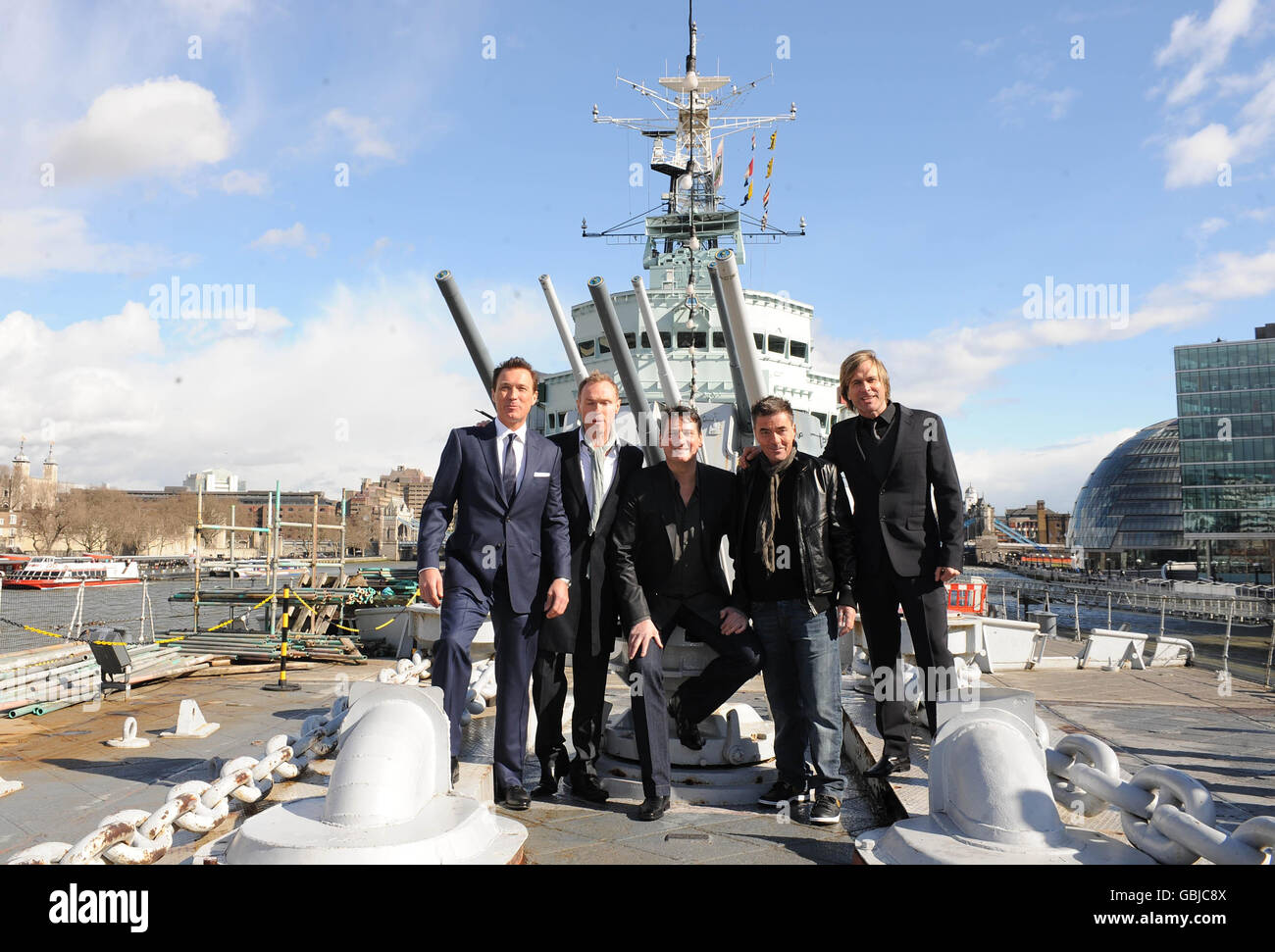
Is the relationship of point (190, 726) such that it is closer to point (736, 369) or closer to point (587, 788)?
point (587, 788)

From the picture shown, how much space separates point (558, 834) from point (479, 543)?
3.21 feet

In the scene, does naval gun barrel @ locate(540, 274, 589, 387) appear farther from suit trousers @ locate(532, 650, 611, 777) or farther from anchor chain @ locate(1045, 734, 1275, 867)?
anchor chain @ locate(1045, 734, 1275, 867)

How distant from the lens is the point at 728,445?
6.29 meters

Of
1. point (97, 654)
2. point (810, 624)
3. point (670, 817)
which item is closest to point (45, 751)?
point (97, 654)

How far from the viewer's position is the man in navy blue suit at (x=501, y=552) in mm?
2748

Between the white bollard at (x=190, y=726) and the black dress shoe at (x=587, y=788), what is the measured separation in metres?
3.69

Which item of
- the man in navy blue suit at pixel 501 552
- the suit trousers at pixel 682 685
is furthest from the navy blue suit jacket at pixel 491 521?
the suit trousers at pixel 682 685

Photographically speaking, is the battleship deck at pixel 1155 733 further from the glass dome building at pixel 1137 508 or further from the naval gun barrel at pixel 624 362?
the glass dome building at pixel 1137 508

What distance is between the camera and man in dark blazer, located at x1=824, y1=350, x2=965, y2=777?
2877 mm

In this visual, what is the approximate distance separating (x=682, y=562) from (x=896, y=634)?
84 cm

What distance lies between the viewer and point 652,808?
2557 millimetres

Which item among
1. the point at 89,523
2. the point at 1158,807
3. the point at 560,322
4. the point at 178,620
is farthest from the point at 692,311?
the point at 89,523
